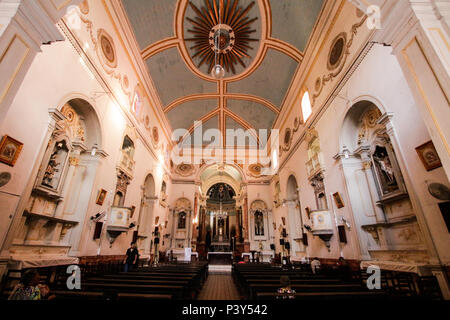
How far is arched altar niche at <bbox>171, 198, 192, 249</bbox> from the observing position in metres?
16.0

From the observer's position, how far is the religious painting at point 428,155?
3.81 meters

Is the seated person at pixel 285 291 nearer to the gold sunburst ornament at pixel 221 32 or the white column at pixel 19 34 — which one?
the white column at pixel 19 34

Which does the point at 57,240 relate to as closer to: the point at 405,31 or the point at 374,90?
the point at 405,31

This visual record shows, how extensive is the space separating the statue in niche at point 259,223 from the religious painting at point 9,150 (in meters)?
15.3

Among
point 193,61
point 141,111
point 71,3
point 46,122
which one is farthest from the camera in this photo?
point 193,61

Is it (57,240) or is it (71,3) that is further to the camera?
(57,240)

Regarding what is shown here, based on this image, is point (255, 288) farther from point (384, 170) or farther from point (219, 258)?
point (219, 258)

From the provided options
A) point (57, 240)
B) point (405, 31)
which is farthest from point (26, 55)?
point (57, 240)

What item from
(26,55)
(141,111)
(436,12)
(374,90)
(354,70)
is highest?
(141,111)

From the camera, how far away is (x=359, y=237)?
600cm

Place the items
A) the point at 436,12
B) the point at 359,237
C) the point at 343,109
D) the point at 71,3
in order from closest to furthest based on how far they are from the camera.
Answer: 1. the point at 436,12
2. the point at 71,3
3. the point at 359,237
4. the point at 343,109

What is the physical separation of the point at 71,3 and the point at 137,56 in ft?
24.4

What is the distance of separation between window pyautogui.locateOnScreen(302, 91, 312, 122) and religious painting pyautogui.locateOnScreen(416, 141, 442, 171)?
229 inches

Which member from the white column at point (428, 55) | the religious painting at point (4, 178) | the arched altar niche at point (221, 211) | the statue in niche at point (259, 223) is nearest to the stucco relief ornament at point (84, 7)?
the religious painting at point (4, 178)
